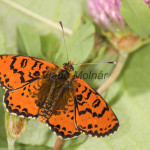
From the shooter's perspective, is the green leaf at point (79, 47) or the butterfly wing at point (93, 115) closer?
the butterfly wing at point (93, 115)

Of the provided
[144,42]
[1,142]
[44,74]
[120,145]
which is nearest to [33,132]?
[1,142]

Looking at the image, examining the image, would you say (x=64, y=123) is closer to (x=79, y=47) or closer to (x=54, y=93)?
(x=54, y=93)

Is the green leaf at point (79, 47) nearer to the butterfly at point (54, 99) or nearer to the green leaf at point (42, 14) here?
the butterfly at point (54, 99)

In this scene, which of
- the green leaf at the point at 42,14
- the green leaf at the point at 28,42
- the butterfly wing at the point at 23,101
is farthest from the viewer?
the green leaf at the point at 42,14

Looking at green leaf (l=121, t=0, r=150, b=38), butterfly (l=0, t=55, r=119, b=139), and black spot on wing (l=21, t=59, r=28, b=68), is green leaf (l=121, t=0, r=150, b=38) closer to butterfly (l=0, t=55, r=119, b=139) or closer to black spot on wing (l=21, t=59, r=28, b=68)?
butterfly (l=0, t=55, r=119, b=139)

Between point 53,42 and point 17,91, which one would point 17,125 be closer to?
point 17,91

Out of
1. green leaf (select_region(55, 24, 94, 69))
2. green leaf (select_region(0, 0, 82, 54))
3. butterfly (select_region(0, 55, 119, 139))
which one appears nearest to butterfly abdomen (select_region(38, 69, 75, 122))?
butterfly (select_region(0, 55, 119, 139))

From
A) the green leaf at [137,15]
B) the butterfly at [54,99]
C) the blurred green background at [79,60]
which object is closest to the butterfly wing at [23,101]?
the butterfly at [54,99]

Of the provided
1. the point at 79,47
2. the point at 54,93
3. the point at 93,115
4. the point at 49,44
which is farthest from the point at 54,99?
the point at 49,44
